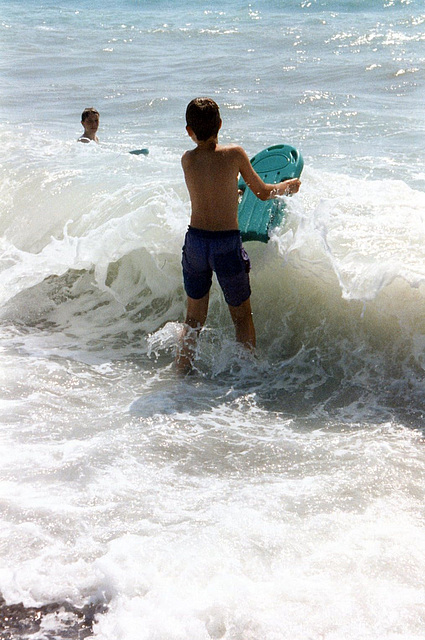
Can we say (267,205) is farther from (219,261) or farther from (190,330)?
(190,330)

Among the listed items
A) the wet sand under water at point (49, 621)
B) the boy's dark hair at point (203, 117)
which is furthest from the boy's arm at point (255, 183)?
the wet sand under water at point (49, 621)

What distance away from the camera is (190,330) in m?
4.75

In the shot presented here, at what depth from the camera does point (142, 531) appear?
309 centimetres

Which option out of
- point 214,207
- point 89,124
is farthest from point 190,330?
point 89,124

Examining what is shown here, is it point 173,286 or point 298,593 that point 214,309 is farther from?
point 298,593

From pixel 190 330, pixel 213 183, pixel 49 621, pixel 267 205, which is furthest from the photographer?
pixel 267 205

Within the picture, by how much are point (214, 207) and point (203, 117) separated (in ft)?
1.72

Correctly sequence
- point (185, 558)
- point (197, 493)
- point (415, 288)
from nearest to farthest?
point (185, 558) → point (197, 493) → point (415, 288)

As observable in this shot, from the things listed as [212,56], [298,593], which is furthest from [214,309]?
[212,56]

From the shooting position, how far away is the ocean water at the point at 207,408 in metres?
2.72

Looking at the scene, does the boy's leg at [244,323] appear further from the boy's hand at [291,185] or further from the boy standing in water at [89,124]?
the boy standing in water at [89,124]

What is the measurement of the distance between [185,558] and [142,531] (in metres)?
0.26

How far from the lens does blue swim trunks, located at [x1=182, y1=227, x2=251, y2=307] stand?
4328 mm

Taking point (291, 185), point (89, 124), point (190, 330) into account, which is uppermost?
point (89, 124)
